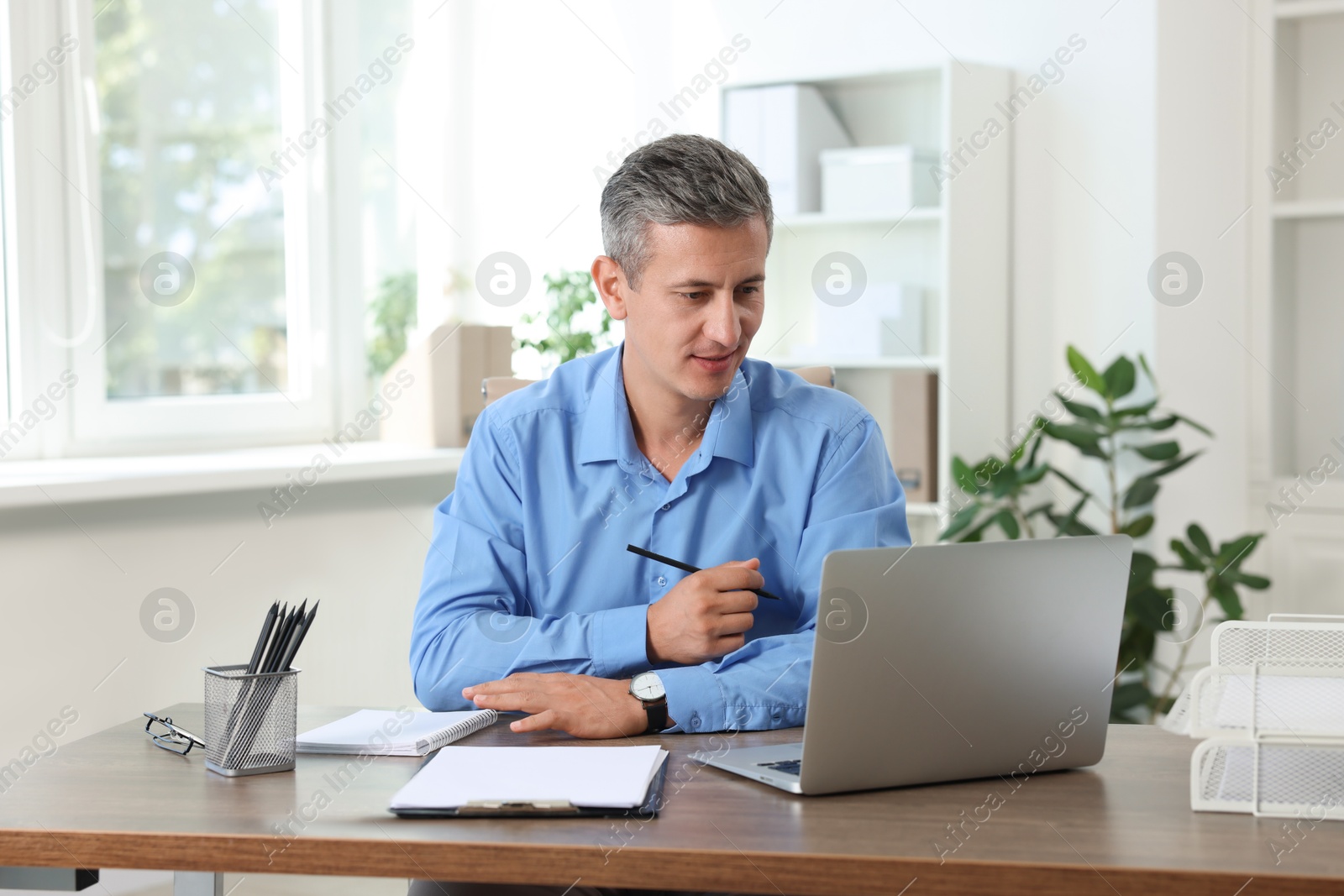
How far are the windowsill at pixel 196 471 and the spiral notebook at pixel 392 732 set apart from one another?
114 centimetres

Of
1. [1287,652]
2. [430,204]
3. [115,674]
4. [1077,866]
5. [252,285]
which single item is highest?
[430,204]

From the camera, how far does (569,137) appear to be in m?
3.86

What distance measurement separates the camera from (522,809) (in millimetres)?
1047

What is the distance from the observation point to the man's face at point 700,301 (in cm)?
160

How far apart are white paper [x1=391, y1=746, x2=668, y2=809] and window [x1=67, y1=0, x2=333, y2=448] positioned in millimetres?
1934

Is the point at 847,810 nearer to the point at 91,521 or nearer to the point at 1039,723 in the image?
the point at 1039,723

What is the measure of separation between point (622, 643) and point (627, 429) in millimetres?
340

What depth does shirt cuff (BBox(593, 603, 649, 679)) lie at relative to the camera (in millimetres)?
1470

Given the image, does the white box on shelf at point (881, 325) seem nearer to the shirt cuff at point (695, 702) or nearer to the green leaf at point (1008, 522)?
the green leaf at point (1008, 522)

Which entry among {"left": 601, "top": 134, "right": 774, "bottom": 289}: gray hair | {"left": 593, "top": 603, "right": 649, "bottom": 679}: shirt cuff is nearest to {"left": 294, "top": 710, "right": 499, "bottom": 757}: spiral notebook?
{"left": 593, "top": 603, "right": 649, "bottom": 679}: shirt cuff

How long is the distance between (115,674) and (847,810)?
1.87 m

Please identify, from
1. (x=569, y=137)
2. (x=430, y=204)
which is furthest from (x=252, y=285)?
(x=569, y=137)

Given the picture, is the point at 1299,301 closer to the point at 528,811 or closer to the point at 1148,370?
the point at 1148,370

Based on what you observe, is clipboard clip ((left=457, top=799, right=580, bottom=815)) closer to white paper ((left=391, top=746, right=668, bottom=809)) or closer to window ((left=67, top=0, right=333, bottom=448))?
white paper ((left=391, top=746, right=668, bottom=809))
